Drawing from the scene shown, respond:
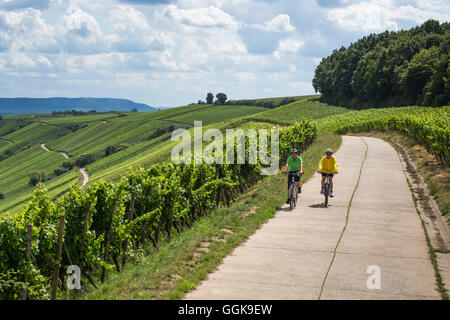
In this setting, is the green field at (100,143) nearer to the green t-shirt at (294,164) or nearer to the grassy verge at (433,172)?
the grassy verge at (433,172)

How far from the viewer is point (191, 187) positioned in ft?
49.7

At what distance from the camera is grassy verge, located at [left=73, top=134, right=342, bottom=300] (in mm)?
8172

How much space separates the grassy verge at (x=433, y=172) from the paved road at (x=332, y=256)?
112cm

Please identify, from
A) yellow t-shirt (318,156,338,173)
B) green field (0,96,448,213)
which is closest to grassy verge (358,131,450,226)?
yellow t-shirt (318,156,338,173)

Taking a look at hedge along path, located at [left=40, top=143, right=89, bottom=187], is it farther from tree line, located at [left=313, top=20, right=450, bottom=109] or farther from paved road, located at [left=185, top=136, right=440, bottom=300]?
paved road, located at [left=185, top=136, right=440, bottom=300]

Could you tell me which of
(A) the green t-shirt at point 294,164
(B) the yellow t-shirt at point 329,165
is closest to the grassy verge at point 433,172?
(B) the yellow t-shirt at point 329,165

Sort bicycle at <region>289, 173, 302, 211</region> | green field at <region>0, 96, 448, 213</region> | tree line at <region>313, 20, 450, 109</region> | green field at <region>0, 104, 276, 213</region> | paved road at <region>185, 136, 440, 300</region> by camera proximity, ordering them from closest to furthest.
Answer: paved road at <region>185, 136, 440, 300</region> < bicycle at <region>289, 173, 302, 211</region> < tree line at <region>313, 20, 450, 109</region> < green field at <region>0, 96, 448, 213</region> < green field at <region>0, 104, 276, 213</region>

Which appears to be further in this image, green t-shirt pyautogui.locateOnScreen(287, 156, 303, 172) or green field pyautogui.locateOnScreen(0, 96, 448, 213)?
green field pyautogui.locateOnScreen(0, 96, 448, 213)

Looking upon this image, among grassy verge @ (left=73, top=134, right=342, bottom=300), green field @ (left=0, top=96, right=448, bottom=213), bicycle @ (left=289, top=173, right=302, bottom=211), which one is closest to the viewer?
grassy verge @ (left=73, top=134, right=342, bottom=300)

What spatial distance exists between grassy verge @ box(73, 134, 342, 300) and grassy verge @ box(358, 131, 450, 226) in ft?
18.7

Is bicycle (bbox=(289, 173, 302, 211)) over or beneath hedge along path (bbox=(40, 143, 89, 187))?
over

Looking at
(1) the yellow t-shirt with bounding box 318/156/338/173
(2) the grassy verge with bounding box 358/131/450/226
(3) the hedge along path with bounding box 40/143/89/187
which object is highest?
(1) the yellow t-shirt with bounding box 318/156/338/173
